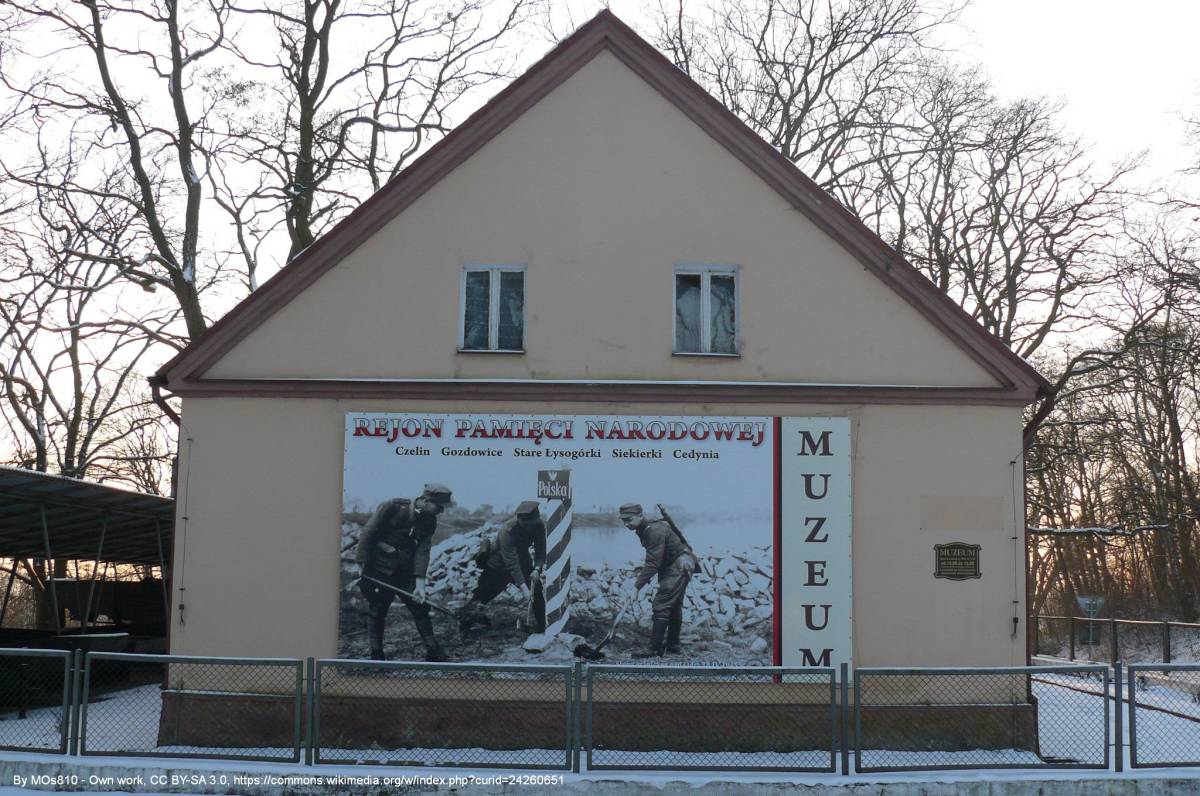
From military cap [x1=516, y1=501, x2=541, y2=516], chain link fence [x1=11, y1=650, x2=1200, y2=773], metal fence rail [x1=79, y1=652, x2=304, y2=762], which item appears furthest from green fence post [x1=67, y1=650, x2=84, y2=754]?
military cap [x1=516, y1=501, x2=541, y2=516]

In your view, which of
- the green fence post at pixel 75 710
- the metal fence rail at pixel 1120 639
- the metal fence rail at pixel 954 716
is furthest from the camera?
the metal fence rail at pixel 1120 639

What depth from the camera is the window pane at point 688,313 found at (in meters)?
14.3

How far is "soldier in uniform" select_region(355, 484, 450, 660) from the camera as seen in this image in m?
13.7

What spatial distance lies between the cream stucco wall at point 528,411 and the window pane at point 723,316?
2.71 feet

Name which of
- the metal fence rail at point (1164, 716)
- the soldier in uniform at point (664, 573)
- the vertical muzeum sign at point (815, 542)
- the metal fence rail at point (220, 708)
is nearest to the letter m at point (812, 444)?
the vertical muzeum sign at point (815, 542)

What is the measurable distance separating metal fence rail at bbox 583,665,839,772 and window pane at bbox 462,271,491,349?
4358 millimetres

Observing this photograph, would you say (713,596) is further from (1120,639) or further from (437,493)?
(1120,639)

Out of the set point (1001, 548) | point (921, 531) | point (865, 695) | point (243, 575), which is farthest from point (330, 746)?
point (1001, 548)

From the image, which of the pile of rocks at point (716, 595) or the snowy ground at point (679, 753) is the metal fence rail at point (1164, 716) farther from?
the pile of rocks at point (716, 595)

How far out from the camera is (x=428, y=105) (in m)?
26.6

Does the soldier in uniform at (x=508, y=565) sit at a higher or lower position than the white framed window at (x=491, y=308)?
lower

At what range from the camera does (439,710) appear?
1346 cm

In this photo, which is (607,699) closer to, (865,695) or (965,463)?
(865,695)

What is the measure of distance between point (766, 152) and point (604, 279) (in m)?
2.54
